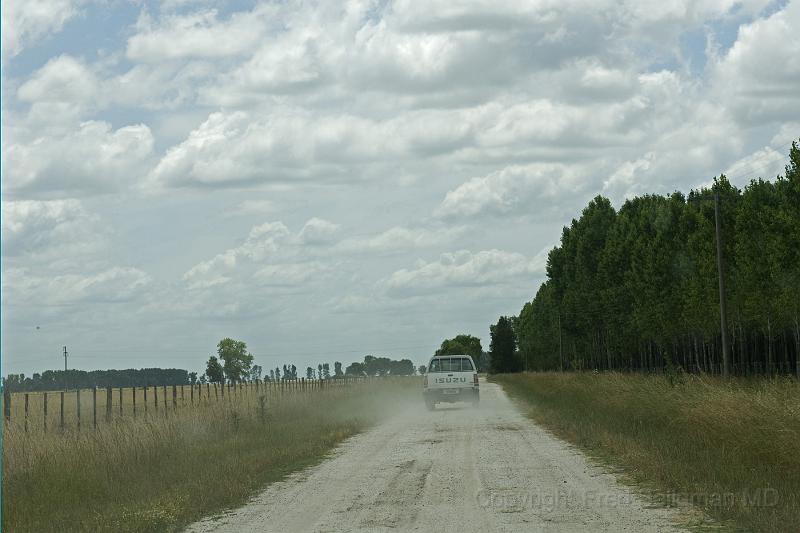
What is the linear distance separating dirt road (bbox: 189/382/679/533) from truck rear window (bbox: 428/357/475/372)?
17.7 metres

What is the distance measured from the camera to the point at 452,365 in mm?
38031

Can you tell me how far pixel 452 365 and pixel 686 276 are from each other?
54.0 feet

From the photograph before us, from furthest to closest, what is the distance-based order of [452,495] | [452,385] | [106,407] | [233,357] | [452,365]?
[233,357] → [452,365] → [106,407] → [452,385] → [452,495]

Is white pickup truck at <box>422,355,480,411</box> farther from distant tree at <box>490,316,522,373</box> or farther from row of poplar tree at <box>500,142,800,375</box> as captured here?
distant tree at <box>490,316,522,373</box>

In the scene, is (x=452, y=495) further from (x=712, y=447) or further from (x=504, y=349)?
(x=504, y=349)

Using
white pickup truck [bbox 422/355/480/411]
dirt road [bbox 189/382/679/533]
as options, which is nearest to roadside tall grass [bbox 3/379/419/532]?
dirt road [bbox 189/382/679/533]

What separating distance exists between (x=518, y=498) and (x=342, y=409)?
28.1 m

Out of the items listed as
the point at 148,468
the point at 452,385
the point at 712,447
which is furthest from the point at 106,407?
the point at 712,447

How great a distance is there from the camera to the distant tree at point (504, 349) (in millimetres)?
173000

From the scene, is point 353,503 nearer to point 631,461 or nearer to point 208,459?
point 631,461

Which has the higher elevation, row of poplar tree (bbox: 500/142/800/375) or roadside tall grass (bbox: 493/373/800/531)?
row of poplar tree (bbox: 500/142/800/375)

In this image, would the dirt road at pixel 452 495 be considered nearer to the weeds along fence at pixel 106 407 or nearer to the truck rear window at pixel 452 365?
the weeds along fence at pixel 106 407

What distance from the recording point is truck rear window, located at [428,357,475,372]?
3778 cm

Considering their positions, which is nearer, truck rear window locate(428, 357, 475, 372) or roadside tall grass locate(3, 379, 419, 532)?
roadside tall grass locate(3, 379, 419, 532)
